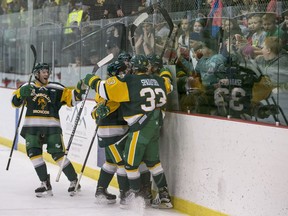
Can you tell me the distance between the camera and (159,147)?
249 inches

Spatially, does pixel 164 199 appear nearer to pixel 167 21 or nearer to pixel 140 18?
pixel 167 21

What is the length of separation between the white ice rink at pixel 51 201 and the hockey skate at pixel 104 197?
5 cm

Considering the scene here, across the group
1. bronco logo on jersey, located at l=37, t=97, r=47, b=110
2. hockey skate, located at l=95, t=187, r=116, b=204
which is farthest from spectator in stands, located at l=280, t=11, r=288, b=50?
bronco logo on jersey, located at l=37, t=97, r=47, b=110

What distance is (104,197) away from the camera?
250 inches

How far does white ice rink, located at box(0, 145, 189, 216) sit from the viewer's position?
5.91 metres

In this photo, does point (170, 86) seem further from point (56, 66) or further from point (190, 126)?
point (56, 66)

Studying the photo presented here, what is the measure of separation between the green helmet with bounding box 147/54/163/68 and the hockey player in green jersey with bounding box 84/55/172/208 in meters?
0.35

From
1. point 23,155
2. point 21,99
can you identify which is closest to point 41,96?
point 21,99

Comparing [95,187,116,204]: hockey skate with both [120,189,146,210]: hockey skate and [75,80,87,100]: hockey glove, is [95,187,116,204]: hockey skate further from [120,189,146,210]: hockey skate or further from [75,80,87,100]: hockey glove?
[75,80,87,100]: hockey glove

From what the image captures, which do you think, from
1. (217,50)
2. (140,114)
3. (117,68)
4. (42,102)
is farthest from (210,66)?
(42,102)

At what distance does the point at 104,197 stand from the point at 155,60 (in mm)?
1187

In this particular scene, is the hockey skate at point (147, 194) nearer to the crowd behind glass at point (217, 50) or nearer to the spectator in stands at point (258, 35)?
the crowd behind glass at point (217, 50)

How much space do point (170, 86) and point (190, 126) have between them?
0.42 metres

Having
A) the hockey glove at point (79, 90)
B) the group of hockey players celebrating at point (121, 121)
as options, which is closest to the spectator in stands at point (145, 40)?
the group of hockey players celebrating at point (121, 121)
